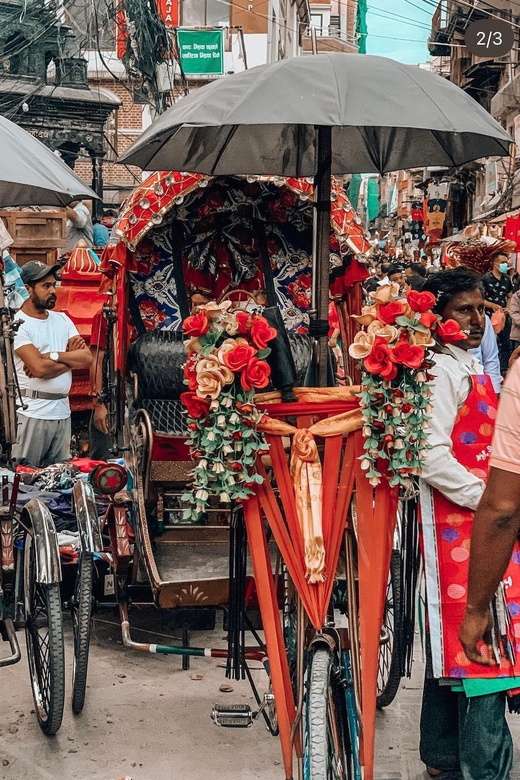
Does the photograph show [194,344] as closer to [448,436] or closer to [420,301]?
[420,301]

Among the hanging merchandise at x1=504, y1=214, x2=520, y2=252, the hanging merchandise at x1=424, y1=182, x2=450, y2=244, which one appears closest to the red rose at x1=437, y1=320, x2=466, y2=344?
the hanging merchandise at x1=504, y1=214, x2=520, y2=252

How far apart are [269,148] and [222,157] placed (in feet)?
0.90

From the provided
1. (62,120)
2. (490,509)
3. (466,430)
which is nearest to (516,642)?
(466,430)

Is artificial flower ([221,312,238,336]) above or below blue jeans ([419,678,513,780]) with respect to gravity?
above

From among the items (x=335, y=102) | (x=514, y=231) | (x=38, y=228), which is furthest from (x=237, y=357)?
(x=514, y=231)

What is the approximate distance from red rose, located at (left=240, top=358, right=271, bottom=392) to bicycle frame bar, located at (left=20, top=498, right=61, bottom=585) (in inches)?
61.0

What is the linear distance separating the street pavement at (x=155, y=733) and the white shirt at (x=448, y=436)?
1.40 m

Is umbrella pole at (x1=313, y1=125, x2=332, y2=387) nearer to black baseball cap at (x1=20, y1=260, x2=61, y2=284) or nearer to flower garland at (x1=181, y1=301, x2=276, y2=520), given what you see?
flower garland at (x1=181, y1=301, x2=276, y2=520)

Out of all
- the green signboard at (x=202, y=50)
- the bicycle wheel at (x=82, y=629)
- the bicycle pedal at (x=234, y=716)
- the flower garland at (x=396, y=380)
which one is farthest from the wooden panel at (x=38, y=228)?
the green signboard at (x=202, y=50)

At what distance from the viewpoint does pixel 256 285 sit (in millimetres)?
6598

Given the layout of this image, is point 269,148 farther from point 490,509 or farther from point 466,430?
point 490,509

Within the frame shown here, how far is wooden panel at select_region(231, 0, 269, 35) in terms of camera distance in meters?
25.4

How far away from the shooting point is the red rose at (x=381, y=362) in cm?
352

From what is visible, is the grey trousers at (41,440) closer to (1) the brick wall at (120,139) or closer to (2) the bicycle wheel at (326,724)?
(2) the bicycle wheel at (326,724)
